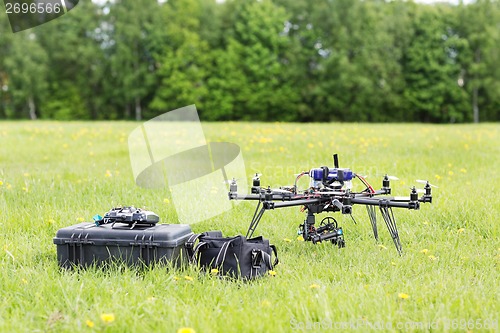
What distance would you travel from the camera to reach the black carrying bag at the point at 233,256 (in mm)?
4145

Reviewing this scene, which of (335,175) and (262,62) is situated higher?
(262,62)

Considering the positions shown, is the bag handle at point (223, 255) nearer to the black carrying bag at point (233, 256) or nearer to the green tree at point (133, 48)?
the black carrying bag at point (233, 256)

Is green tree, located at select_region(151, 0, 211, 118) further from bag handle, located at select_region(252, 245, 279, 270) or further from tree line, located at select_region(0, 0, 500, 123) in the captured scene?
bag handle, located at select_region(252, 245, 279, 270)

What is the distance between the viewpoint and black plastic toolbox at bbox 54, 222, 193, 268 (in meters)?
4.18

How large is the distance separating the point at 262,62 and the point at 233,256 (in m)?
43.8

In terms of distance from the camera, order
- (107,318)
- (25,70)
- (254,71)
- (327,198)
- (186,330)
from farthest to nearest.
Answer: (254,71)
(25,70)
(327,198)
(107,318)
(186,330)

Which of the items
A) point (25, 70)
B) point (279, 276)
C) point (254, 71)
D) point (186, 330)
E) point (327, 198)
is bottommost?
point (279, 276)

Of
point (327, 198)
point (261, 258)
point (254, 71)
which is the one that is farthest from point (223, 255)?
point (254, 71)

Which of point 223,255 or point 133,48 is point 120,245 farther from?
point 133,48

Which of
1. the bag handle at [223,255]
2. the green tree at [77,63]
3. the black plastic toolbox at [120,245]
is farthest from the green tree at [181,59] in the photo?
the bag handle at [223,255]

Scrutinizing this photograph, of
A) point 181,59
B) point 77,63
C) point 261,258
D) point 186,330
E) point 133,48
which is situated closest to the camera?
point 186,330

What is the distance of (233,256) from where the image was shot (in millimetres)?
4195

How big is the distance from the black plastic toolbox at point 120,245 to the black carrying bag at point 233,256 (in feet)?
0.50

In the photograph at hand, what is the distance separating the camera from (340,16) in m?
47.0
